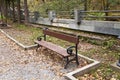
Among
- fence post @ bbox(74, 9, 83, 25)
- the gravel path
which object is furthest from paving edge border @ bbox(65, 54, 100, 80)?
fence post @ bbox(74, 9, 83, 25)

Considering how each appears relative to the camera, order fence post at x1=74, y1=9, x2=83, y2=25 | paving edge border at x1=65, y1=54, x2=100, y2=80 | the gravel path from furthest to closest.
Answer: fence post at x1=74, y1=9, x2=83, y2=25
the gravel path
paving edge border at x1=65, y1=54, x2=100, y2=80

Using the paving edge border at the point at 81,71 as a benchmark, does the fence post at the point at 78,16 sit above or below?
above

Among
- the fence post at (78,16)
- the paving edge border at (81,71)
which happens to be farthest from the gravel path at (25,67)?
the fence post at (78,16)

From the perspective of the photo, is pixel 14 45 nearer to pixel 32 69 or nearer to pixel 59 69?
pixel 32 69

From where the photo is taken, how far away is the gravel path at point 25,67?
503 centimetres

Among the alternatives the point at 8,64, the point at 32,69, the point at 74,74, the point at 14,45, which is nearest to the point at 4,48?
the point at 14,45

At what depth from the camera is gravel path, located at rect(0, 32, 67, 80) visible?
198 inches

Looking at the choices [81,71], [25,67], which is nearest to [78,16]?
[25,67]

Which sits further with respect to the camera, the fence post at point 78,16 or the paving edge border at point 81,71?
the fence post at point 78,16

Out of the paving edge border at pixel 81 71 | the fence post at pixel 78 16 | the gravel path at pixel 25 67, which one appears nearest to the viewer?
the paving edge border at pixel 81 71

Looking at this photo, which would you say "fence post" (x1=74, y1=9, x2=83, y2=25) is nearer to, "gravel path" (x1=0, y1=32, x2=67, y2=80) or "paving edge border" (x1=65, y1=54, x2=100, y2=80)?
"gravel path" (x1=0, y1=32, x2=67, y2=80)

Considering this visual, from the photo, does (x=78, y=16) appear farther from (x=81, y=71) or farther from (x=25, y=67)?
(x=81, y=71)

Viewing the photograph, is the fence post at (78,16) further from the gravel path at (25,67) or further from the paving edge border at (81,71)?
the paving edge border at (81,71)

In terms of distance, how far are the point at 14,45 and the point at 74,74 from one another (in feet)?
15.8
